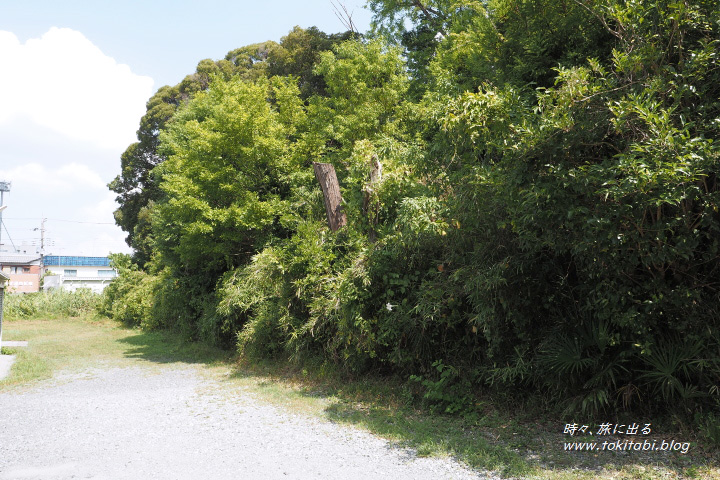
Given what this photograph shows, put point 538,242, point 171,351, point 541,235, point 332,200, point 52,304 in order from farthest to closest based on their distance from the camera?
point 52,304 → point 171,351 → point 332,200 → point 541,235 → point 538,242

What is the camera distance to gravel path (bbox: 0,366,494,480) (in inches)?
173

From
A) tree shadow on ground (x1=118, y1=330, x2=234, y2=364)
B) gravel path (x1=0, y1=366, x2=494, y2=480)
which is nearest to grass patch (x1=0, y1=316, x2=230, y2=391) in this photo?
tree shadow on ground (x1=118, y1=330, x2=234, y2=364)

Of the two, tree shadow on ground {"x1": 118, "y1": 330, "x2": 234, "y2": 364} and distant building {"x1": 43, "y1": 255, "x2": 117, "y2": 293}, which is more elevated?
distant building {"x1": 43, "y1": 255, "x2": 117, "y2": 293}

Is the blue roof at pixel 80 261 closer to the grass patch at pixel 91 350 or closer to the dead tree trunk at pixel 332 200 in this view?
the grass patch at pixel 91 350

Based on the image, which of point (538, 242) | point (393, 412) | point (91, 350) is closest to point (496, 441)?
point (393, 412)

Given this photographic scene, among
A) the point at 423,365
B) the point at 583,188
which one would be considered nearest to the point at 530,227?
the point at 583,188

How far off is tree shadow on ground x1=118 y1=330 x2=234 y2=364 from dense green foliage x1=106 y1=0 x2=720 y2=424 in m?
2.09

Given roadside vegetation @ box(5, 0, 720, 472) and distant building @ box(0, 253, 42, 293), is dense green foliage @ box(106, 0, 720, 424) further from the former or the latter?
distant building @ box(0, 253, 42, 293)

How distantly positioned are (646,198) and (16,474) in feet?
19.3

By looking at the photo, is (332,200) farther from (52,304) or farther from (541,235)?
(52,304)

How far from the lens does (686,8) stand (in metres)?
4.54

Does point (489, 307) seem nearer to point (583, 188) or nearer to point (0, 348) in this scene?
point (583, 188)

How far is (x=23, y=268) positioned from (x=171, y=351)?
49623 millimetres

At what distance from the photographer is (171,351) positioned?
14.3 m
